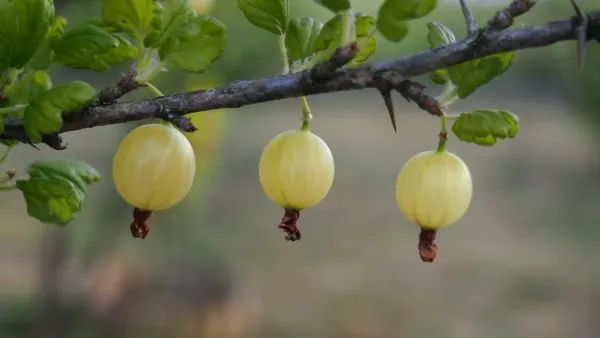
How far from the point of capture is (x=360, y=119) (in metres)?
2.21

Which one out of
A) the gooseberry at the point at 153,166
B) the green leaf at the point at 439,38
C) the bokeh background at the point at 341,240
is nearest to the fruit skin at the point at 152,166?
the gooseberry at the point at 153,166

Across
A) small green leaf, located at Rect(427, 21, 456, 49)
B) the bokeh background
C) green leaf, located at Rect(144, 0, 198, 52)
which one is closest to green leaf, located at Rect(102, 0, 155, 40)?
green leaf, located at Rect(144, 0, 198, 52)

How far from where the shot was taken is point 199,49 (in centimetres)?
25

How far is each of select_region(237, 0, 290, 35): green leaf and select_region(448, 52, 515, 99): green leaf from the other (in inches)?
2.6

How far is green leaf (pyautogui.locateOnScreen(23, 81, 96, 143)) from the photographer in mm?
230

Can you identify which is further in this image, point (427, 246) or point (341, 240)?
point (341, 240)

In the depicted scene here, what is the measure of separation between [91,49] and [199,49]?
0.14 feet

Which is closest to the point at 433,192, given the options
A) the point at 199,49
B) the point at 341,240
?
the point at 199,49

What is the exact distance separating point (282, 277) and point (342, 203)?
38 cm

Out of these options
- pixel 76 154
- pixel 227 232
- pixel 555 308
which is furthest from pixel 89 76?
pixel 555 308

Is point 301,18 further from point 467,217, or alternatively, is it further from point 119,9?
point 467,217

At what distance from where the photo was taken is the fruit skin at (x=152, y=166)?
10.1 inches

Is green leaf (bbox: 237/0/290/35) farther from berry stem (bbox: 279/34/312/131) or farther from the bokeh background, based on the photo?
the bokeh background

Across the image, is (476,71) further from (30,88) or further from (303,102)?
(30,88)
